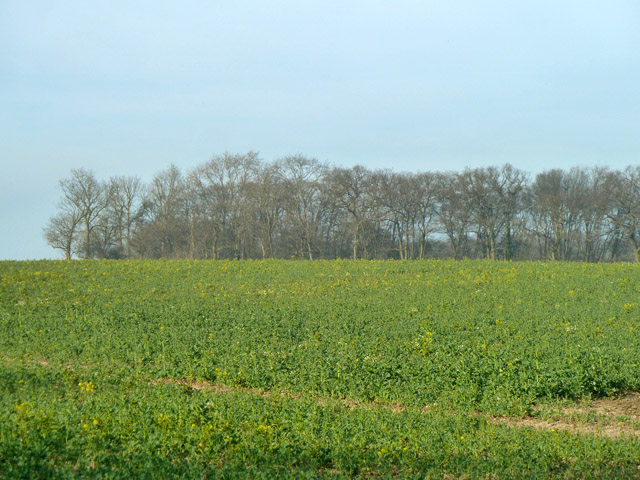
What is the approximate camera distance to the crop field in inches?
254

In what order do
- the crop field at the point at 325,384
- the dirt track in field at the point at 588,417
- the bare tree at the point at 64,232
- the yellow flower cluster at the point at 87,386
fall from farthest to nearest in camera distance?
the bare tree at the point at 64,232
the yellow flower cluster at the point at 87,386
the dirt track in field at the point at 588,417
the crop field at the point at 325,384

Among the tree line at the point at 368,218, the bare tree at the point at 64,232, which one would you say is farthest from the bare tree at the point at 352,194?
the bare tree at the point at 64,232

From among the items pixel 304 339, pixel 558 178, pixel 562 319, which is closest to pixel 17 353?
pixel 304 339

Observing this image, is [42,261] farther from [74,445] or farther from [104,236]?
[74,445]

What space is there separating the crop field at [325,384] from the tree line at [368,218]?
3762 centimetres

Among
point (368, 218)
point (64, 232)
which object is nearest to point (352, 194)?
point (368, 218)

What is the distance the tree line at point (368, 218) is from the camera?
2343 inches

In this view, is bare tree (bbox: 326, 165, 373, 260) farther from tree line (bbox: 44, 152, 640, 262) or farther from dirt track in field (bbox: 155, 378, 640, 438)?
dirt track in field (bbox: 155, 378, 640, 438)

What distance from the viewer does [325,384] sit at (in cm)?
1044

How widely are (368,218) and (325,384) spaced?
49778 millimetres

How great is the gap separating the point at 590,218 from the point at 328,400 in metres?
56.3

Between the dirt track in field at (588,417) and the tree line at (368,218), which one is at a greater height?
the tree line at (368,218)

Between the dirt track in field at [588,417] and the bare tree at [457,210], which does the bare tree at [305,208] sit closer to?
the bare tree at [457,210]

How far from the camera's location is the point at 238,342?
13492 mm
